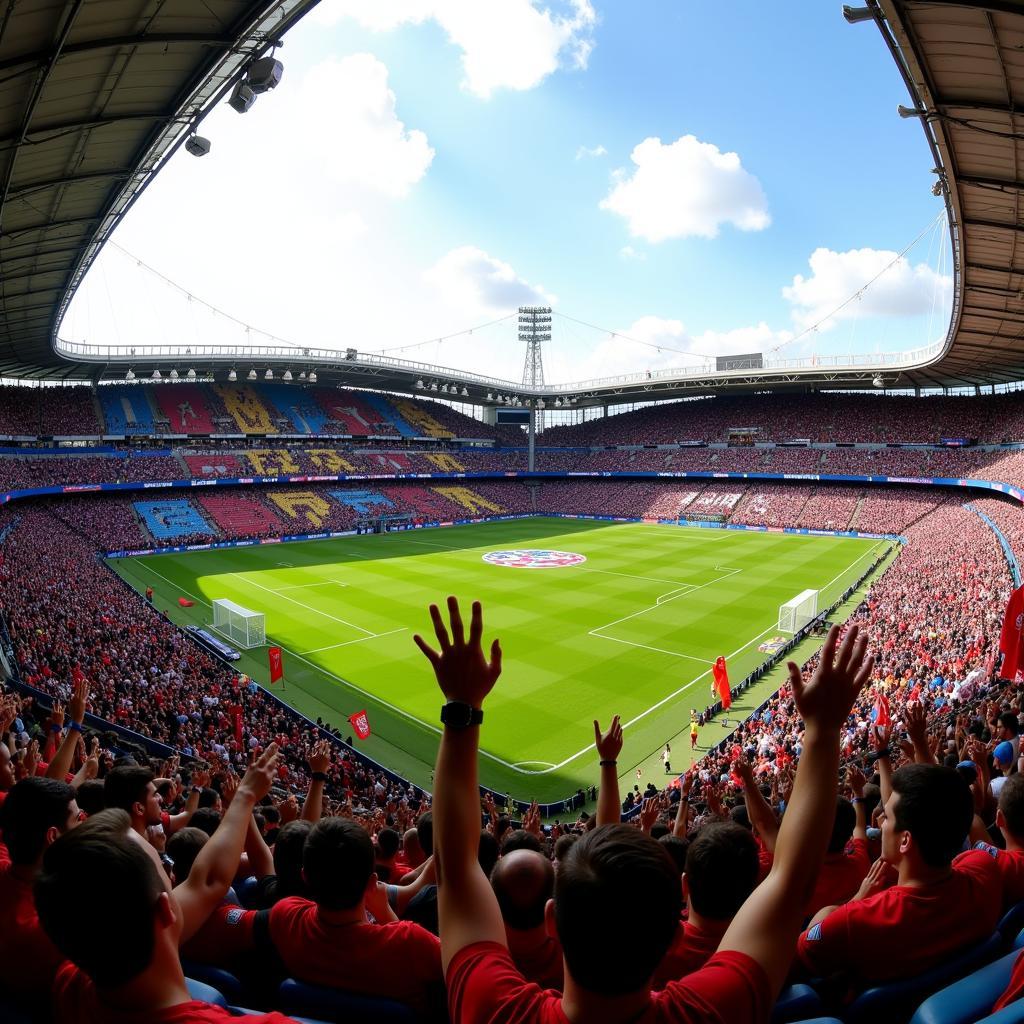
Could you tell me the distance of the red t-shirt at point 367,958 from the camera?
284cm

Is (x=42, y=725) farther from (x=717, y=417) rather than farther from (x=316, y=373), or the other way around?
(x=717, y=417)

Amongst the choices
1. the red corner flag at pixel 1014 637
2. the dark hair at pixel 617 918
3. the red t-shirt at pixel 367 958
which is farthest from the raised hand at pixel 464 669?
the red corner flag at pixel 1014 637

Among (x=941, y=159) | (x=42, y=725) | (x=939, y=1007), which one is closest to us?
(x=939, y=1007)

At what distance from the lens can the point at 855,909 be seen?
3037 millimetres

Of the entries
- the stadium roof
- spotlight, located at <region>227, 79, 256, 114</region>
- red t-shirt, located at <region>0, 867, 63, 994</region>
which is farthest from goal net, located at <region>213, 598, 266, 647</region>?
red t-shirt, located at <region>0, 867, 63, 994</region>

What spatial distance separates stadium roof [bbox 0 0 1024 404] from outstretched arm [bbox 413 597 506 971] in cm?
1552

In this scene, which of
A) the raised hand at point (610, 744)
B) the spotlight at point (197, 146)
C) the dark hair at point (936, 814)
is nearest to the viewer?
the dark hair at point (936, 814)

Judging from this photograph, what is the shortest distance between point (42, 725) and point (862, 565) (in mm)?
44551

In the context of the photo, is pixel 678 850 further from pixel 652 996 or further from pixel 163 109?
pixel 163 109

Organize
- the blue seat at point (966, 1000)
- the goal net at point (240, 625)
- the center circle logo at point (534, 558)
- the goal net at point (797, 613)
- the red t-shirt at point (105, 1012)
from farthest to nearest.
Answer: the center circle logo at point (534, 558) → the goal net at point (797, 613) → the goal net at point (240, 625) → the blue seat at point (966, 1000) → the red t-shirt at point (105, 1012)

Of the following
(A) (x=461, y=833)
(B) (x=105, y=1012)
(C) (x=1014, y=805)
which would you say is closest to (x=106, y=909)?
(B) (x=105, y=1012)

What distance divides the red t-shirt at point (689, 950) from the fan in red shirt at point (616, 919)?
1149 mm

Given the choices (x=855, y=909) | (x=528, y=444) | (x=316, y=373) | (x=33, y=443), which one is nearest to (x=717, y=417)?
(x=528, y=444)

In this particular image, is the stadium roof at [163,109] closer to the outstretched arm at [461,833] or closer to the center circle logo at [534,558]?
the outstretched arm at [461,833]
